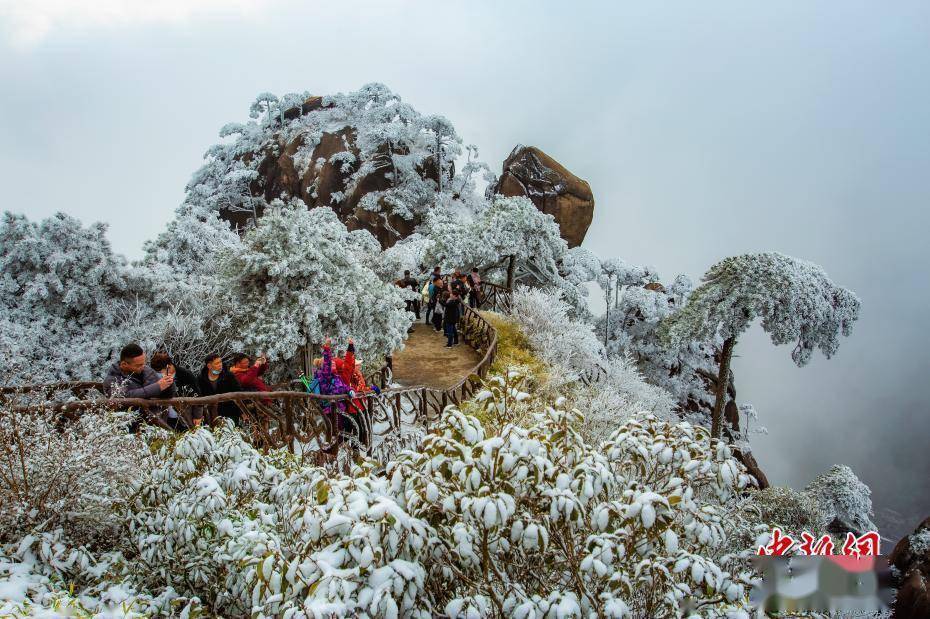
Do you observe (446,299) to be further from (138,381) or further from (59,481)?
(59,481)

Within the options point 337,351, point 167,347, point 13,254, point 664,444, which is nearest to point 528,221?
point 337,351

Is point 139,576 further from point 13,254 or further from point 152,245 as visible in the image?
point 152,245

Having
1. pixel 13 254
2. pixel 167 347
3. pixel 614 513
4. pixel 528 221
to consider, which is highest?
pixel 528 221

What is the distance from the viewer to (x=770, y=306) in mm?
17047

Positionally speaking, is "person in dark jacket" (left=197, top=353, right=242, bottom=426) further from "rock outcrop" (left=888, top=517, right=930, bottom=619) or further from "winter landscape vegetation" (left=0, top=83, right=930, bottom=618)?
Answer: "rock outcrop" (left=888, top=517, right=930, bottom=619)

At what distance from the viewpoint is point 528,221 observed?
2256cm

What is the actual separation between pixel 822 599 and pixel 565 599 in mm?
1260

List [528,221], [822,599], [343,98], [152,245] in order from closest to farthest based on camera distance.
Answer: [822,599] → [152,245] → [528,221] → [343,98]

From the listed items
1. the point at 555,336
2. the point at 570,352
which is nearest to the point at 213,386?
the point at 570,352

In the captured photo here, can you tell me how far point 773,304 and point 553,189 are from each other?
766 inches

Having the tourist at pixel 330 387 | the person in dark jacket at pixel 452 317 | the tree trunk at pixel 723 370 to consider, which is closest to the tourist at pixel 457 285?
the person in dark jacket at pixel 452 317

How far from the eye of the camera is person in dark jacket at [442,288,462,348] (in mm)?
14742

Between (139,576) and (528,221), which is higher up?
(528,221)

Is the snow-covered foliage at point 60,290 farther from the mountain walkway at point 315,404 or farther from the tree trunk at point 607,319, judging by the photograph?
the tree trunk at point 607,319
